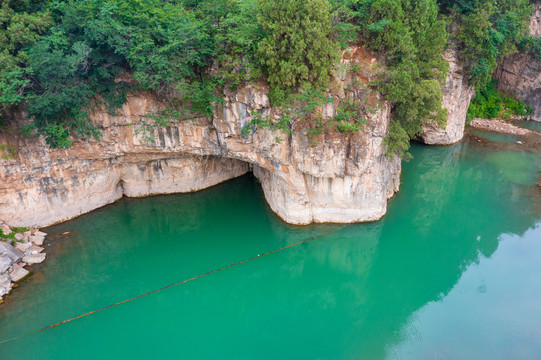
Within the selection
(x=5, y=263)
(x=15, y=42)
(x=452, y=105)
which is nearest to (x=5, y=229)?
(x=5, y=263)

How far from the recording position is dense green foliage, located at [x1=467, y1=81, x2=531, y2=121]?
23234 millimetres

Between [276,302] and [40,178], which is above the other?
[40,178]

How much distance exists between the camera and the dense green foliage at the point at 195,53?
9938mm

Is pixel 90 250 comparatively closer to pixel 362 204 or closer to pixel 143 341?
pixel 143 341

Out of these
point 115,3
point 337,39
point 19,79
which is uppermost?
point 115,3

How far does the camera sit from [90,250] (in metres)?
12.4

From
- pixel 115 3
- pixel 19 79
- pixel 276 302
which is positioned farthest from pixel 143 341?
pixel 115 3

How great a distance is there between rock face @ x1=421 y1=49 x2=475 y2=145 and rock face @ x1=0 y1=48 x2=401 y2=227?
259 inches

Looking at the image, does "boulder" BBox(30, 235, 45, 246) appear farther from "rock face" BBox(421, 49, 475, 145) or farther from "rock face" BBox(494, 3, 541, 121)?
"rock face" BBox(494, 3, 541, 121)

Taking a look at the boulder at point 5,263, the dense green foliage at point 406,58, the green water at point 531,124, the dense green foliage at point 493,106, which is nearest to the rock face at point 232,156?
the dense green foliage at point 406,58

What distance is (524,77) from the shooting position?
22.9m

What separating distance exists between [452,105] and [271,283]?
13.5m

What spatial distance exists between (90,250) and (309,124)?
27.6 ft

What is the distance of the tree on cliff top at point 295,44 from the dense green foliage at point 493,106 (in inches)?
662
